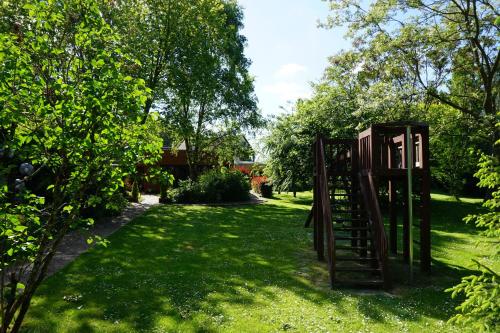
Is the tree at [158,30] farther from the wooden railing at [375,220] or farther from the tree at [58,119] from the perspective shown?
the tree at [58,119]

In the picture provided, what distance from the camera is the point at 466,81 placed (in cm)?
2462

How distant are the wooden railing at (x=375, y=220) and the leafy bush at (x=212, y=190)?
55.9 ft

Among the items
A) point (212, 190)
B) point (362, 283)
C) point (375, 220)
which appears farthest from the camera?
point (212, 190)

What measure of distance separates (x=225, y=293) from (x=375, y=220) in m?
3.98

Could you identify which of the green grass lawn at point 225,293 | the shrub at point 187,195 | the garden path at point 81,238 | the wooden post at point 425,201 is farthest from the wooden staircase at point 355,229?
the shrub at point 187,195

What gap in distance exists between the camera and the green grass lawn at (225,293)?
6199 mm

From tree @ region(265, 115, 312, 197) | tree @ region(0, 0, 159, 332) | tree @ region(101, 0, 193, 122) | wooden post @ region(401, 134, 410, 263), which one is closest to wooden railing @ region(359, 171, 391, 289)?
wooden post @ region(401, 134, 410, 263)

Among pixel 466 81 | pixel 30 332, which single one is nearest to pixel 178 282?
pixel 30 332

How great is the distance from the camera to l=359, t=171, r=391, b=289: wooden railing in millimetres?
8133

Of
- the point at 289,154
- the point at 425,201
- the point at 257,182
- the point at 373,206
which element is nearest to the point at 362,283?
the point at 373,206

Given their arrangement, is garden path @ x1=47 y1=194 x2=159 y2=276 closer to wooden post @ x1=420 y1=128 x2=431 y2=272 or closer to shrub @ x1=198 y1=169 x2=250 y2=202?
shrub @ x1=198 y1=169 x2=250 y2=202

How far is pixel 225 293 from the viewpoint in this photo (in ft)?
25.2

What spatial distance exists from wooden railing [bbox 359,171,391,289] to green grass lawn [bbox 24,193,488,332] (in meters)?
0.58

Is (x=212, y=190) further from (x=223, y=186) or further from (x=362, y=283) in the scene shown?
(x=362, y=283)
